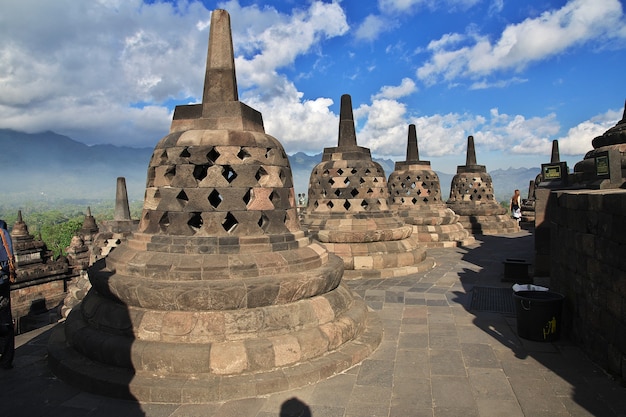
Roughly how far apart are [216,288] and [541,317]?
4.32 m

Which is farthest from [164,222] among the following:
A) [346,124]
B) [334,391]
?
[346,124]

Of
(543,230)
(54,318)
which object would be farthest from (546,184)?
(54,318)

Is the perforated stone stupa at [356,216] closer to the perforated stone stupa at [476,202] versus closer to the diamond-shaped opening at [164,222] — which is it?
the diamond-shaped opening at [164,222]

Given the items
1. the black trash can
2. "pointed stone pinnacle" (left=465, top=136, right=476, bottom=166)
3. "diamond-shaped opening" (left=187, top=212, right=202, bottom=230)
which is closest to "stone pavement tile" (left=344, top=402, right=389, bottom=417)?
the black trash can

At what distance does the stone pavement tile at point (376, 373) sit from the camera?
4484mm

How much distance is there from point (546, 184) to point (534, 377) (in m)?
6.83

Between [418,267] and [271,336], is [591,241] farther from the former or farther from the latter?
[418,267]

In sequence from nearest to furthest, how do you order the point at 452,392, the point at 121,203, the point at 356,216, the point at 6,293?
the point at 452,392
the point at 6,293
the point at 356,216
the point at 121,203

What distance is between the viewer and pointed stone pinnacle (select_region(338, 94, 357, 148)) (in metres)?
12.1

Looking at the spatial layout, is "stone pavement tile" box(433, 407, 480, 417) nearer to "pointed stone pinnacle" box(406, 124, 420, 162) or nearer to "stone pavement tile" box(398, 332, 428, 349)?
"stone pavement tile" box(398, 332, 428, 349)

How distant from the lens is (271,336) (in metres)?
4.71

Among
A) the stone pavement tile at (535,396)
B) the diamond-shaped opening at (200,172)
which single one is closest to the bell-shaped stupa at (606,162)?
the stone pavement tile at (535,396)

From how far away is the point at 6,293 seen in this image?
16.1 ft

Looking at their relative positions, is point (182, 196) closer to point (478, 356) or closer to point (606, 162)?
point (478, 356)
